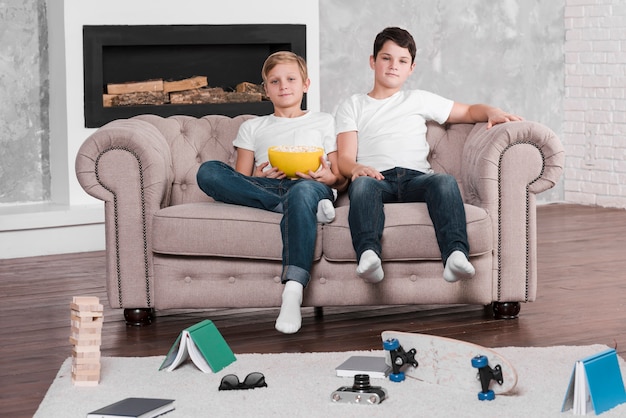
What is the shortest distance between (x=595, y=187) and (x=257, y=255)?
368 cm

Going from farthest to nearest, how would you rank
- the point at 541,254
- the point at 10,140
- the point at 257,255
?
the point at 10,140 → the point at 541,254 → the point at 257,255

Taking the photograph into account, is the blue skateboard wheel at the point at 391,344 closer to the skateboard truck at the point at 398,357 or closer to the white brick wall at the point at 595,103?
the skateboard truck at the point at 398,357

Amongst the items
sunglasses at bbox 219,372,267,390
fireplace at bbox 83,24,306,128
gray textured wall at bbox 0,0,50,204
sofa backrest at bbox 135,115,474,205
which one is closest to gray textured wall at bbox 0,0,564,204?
gray textured wall at bbox 0,0,50,204

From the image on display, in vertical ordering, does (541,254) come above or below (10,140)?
below

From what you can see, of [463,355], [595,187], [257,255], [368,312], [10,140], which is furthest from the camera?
[595,187]

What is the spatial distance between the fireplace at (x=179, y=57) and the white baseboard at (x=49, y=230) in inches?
17.9

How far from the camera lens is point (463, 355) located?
8.85 ft

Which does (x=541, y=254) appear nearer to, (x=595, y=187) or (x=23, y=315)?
(x=595, y=187)

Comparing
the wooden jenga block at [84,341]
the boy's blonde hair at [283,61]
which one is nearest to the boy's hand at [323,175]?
the boy's blonde hair at [283,61]

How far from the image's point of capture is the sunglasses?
2.77 m

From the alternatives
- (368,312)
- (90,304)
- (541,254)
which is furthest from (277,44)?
(90,304)

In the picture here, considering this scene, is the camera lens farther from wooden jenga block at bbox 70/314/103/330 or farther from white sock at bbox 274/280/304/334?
wooden jenga block at bbox 70/314/103/330

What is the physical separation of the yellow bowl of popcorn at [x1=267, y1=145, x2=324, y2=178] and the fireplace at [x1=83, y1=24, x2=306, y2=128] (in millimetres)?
1910

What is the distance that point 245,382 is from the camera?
9.09 ft
